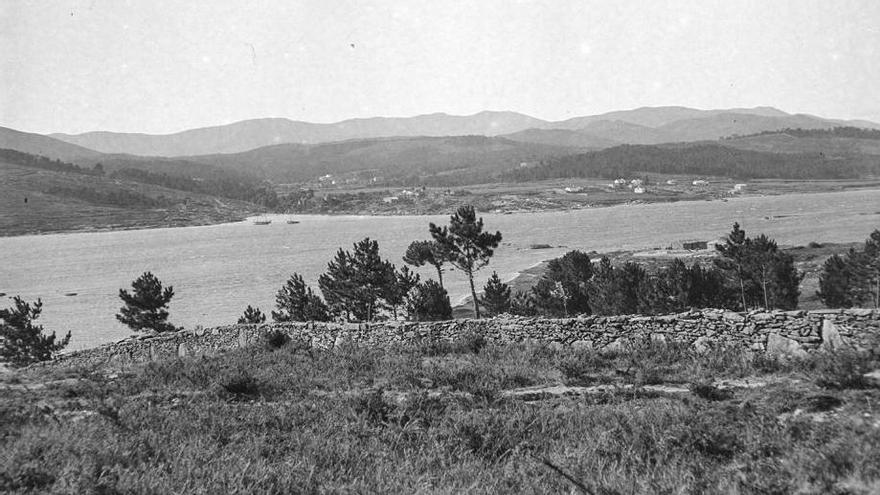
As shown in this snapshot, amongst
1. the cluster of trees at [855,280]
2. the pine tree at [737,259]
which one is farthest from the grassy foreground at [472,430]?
the cluster of trees at [855,280]

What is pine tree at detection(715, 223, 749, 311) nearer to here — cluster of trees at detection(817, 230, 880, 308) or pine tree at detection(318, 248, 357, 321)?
cluster of trees at detection(817, 230, 880, 308)

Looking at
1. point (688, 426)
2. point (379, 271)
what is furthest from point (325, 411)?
point (379, 271)

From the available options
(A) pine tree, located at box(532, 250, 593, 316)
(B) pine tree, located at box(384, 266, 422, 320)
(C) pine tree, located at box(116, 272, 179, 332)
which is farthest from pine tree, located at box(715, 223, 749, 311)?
(C) pine tree, located at box(116, 272, 179, 332)

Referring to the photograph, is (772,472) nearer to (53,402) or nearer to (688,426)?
(688,426)

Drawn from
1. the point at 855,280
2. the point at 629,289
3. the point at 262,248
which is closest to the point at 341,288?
Result: the point at 629,289

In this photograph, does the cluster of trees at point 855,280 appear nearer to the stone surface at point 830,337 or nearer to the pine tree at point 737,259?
the pine tree at point 737,259
